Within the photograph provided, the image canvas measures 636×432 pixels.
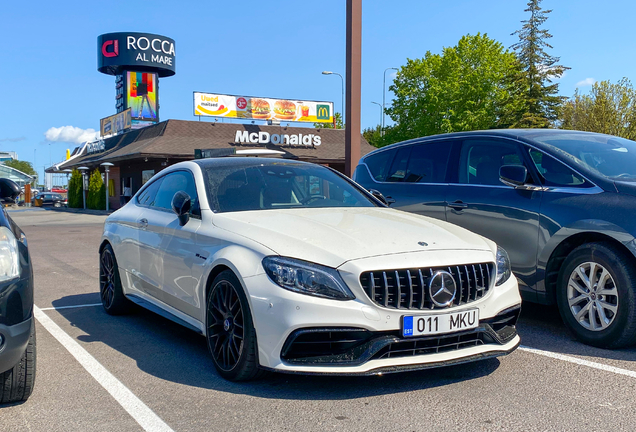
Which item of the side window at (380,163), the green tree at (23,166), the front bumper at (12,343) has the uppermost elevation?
the green tree at (23,166)

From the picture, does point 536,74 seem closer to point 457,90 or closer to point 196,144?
point 457,90

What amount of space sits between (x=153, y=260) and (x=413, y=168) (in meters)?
3.09

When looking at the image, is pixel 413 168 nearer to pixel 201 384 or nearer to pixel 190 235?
pixel 190 235

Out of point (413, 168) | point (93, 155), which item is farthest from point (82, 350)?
point (93, 155)

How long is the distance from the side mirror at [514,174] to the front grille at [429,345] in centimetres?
193

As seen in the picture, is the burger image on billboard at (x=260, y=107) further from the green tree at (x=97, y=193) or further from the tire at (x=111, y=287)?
the tire at (x=111, y=287)

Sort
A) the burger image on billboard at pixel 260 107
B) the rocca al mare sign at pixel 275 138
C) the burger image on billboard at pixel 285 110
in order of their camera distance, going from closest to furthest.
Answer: the rocca al mare sign at pixel 275 138 < the burger image on billboard at pixel 260 107 < the burger image on billboard at pixel 285 110

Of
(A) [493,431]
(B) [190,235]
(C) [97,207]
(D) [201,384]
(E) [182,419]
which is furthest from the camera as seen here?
(C) [97,207]

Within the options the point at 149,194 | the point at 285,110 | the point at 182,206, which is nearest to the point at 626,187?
the point at 182,206

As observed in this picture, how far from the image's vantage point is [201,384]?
4004mm

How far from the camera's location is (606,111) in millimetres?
39156

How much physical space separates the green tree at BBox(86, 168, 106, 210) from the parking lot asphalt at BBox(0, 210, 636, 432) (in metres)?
36.3

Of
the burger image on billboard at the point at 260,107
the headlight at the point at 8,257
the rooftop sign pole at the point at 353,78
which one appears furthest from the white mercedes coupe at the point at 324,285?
the burger image on billboard at the point at 260,107

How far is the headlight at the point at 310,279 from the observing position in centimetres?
358
